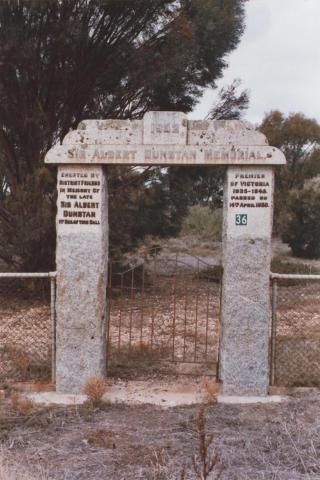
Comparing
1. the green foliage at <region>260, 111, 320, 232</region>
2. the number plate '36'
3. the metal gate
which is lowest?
the metal gate

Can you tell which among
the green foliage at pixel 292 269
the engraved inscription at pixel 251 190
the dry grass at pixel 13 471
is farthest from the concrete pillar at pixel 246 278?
the green foliage at pixel 292 269

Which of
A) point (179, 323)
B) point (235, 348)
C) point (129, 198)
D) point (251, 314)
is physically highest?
point (129, 198)

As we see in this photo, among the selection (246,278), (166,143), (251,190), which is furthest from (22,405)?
(251,190)

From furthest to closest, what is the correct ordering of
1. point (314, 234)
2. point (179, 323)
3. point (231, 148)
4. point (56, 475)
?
point (314, 234) → point (179, 323) → point (231, 148) → point (56, 475)

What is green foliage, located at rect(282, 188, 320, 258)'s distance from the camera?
689 inches

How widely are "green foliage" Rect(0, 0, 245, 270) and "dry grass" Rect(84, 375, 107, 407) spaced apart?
4266 mm

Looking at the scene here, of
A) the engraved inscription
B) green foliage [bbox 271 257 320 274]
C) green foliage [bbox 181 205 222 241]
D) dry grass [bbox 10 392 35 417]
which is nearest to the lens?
dry grass [bbox 10 392 35 417]

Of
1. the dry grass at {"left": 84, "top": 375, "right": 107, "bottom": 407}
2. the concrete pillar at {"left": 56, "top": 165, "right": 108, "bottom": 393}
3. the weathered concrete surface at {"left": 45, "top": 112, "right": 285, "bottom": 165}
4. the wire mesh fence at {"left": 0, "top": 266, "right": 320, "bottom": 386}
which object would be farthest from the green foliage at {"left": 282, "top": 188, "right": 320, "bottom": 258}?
the dry grass at {"left": 84, "top": 375, "right": 107, "bottom": 407}

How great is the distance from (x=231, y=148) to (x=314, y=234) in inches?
536

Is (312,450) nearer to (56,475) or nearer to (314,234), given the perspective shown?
(56,475)

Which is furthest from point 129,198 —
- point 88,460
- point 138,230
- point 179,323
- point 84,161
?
point 88,460

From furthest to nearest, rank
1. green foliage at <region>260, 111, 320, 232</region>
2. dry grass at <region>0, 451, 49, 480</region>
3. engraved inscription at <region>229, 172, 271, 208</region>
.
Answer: green foliage at <region>260, 111, 320, 232</region> < engraved inscription at <region>229, 172, 271, 208</region> < dry grass at <region>0, 451, 49, 480</region>

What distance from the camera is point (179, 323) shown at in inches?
333

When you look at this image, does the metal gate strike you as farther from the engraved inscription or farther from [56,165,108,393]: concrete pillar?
the engraved inscription
